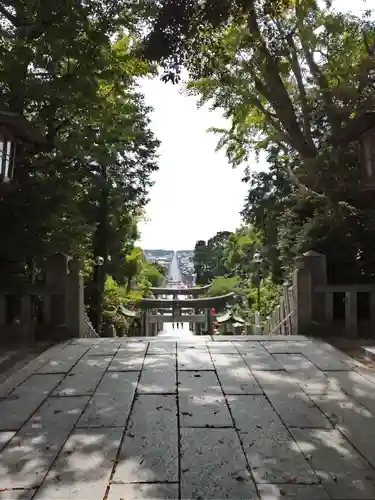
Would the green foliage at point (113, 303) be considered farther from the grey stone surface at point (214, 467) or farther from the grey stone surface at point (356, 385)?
the grey stone surface at point (214, 467)

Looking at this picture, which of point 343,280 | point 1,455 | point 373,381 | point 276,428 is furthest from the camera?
point 343,280

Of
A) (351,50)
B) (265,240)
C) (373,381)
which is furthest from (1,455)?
(265,240)

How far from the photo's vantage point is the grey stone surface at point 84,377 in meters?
3.46

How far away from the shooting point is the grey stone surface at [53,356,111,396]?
346cm

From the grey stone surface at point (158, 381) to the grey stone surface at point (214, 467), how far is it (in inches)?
33.0

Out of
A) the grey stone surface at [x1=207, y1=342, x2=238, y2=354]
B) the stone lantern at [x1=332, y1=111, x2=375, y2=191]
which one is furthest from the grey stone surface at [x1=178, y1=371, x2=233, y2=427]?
the stone lantern at [x1=332, y1=111, x2=375, y2=191]

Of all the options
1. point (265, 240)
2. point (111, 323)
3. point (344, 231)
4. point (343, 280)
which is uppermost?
point (265, 240)

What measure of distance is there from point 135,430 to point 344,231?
503 centimetres

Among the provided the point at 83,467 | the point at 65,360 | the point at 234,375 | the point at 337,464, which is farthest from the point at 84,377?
the point at 337,464

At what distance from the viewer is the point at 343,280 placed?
6.67 meters

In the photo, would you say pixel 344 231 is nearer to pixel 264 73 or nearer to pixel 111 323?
pixel 264 73

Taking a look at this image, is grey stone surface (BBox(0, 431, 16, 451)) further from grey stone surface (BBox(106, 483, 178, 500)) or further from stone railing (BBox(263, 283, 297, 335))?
stone railing (BBox(263, 283, 297, 335))

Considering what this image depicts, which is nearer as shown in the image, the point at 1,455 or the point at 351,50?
the point at 1,455

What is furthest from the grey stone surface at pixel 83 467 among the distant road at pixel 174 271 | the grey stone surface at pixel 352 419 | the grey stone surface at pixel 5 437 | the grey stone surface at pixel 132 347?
the distant road at pixel 174 271
